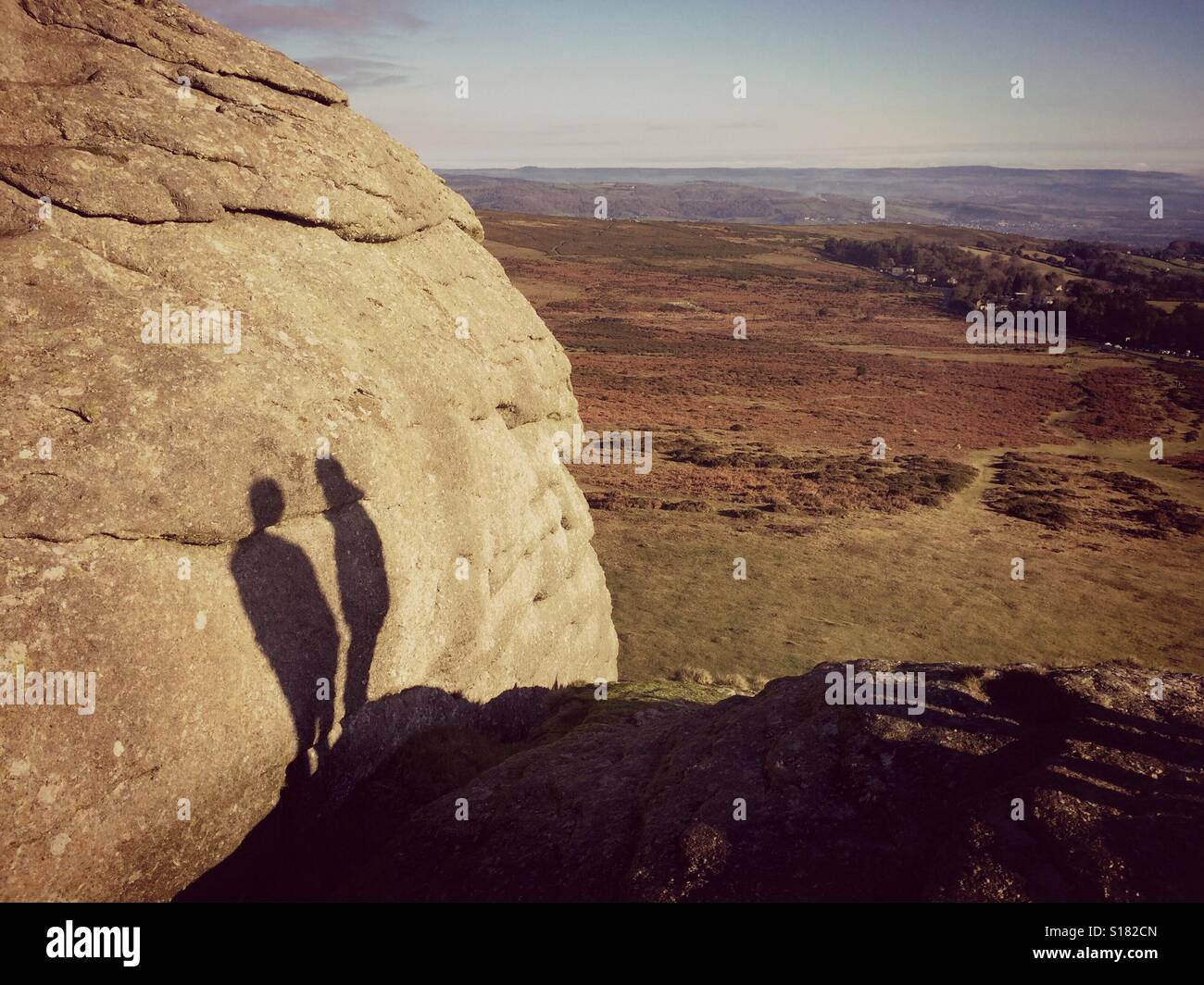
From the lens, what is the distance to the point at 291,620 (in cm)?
1032

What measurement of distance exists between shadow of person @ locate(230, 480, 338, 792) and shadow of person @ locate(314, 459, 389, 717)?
1.18ft

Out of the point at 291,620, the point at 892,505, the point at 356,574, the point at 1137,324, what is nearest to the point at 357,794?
the point at 291,620

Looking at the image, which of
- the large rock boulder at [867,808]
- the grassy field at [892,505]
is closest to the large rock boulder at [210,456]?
the large rock boulder at [867,808]

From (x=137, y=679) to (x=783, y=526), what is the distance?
94.4 ft

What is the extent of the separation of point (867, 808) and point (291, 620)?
23.7 feet

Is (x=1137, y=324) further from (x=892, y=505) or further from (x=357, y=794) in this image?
(x=357, y=794)

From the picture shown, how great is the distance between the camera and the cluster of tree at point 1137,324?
90.8m

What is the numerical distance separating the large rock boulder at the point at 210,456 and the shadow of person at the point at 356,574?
0.13ft

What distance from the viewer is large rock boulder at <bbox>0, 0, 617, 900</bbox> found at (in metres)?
8.32

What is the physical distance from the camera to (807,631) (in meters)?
24.2

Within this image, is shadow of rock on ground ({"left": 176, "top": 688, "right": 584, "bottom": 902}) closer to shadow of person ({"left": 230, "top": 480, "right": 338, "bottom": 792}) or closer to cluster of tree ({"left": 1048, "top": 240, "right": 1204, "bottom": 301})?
shadow of person ({"left": 230, "top": 480, "right": 338, "bottom": 792})

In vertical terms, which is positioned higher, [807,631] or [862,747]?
[862,747]
